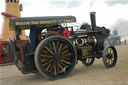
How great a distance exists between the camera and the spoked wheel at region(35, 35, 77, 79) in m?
5.26

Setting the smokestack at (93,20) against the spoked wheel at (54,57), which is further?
the smokestack at (93,20)

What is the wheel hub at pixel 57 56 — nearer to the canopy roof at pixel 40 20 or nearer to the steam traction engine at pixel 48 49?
the steam traction engine at pixel 48 49

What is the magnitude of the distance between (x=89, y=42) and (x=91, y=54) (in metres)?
0.51

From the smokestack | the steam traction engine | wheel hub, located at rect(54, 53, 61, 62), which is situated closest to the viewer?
the steam traction engine

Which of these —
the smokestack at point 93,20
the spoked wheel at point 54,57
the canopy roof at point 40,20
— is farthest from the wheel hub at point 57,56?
the smokestack at point 93,20

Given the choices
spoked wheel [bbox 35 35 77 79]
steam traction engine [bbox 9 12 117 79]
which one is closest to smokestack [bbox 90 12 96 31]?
steam traction engine [bbox 9 12 117 79]

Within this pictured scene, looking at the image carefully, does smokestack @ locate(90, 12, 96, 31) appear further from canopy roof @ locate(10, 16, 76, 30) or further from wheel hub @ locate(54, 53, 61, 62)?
wheel hub @ locate(54, 53, 61, 62)

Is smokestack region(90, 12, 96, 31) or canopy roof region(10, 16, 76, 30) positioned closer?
canopy roof region(10, 16, 76, 30)

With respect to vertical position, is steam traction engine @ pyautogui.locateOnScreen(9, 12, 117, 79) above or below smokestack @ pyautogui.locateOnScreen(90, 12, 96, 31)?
below

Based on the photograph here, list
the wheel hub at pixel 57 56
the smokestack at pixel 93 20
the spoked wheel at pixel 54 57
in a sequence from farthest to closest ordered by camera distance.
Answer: the smokestack at pixel 93 20 → the wheel hub at pixel 57 56 → the spoked wheel at pixel 54 57

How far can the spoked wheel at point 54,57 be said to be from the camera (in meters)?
5.26

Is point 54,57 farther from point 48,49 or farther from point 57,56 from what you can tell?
point 48,49

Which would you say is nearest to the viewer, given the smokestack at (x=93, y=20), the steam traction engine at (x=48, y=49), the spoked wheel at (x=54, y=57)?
the spoked wheel at (x=54, y=57)

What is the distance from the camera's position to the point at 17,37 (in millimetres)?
6422
